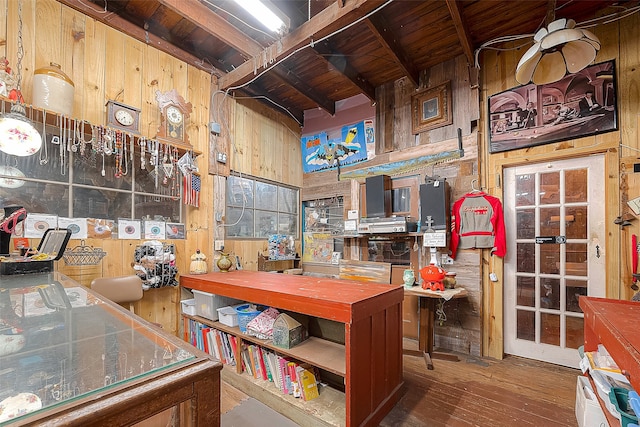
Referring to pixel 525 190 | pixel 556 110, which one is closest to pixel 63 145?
pixel 525 190

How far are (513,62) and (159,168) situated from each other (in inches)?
144

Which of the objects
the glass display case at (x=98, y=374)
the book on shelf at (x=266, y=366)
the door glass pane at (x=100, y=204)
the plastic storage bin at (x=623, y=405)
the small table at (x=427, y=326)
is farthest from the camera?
the small table at (x=427, y=326)

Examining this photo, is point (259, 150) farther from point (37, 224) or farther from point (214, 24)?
point (37, 224)

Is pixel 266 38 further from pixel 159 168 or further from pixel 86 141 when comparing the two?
pixel 86 141

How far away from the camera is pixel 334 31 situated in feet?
7.77

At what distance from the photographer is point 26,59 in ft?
6.56

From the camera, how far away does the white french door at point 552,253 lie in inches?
96.7

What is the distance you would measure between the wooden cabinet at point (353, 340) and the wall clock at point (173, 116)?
1.51m

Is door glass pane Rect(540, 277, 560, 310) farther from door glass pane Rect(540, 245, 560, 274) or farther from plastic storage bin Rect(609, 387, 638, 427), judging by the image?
plastic storage bin Rect(609, 387, 638, 427)

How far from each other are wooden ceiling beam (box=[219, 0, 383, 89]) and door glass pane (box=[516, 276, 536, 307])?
2.80 meters

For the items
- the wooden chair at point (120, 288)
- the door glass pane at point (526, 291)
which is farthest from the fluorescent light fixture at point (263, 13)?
the door glass pane at point (526, 291)

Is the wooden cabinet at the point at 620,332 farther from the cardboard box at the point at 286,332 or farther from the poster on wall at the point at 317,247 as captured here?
the poster on wall at the point at 317,247

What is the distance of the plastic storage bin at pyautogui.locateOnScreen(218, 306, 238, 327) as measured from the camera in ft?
7.69

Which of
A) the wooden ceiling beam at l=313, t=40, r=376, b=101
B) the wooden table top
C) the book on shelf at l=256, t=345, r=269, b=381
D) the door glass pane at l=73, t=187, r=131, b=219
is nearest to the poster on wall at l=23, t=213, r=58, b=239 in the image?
the door glass pane at l=73, t=187, r=131, b=219
